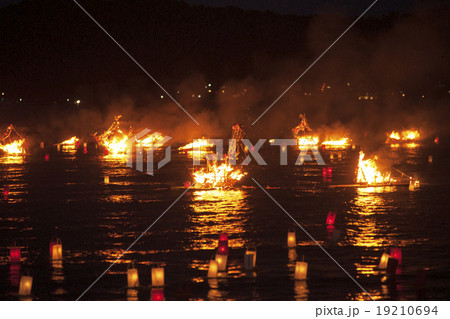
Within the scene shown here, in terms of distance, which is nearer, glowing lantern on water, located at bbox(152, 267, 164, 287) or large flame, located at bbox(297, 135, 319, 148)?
glowing lantern on water, located at bbox(152, 267, 164, 287)

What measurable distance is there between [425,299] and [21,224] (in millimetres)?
11080

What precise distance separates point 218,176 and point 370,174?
5.49 meters

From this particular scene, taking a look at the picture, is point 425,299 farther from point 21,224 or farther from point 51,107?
point 51,107

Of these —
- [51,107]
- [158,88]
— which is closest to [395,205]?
[51,107]

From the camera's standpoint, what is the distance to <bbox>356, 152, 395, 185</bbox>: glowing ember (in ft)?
84.1

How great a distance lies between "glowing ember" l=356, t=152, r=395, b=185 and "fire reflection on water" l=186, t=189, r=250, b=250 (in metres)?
4.73

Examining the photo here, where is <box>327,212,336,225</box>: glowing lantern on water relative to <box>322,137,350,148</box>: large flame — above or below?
below

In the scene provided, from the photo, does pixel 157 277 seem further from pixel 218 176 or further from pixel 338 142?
pixel 338 142

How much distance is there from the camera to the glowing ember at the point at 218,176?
24.6 meters

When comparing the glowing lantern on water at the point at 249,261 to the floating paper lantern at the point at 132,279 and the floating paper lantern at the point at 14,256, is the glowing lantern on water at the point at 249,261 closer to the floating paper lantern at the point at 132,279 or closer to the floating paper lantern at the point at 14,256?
the floating paper lantern at the point at 132,279

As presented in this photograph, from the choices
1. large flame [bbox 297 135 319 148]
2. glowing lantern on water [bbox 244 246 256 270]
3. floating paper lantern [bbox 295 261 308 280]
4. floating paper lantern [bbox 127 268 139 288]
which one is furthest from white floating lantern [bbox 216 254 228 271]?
large flame [bbox 297 135 319 148]

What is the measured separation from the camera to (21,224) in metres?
18.1

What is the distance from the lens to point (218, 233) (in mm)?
16438

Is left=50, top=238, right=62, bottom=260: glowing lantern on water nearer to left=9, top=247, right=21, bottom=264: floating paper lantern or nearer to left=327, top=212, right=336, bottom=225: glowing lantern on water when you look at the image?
left=9, top=247, right=21, bottom=264: floating paper lantern
